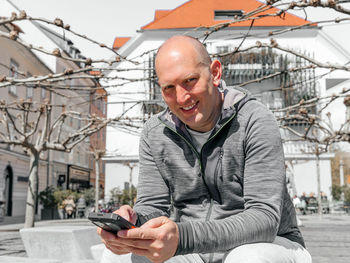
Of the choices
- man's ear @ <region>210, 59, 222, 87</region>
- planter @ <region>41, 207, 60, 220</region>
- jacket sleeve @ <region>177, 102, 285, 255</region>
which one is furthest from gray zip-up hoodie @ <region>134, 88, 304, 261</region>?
planter @ <region>41, 207, 60, 220</region>

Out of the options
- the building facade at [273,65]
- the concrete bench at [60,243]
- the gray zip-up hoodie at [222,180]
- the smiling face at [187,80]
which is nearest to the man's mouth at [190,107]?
the smiling face at [187,80]

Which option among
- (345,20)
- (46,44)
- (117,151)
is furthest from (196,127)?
(46,44)

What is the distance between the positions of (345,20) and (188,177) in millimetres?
2802

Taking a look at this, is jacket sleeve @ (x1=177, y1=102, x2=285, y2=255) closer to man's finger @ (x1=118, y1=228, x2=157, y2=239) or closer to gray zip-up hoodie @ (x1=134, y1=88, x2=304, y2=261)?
gray zip-up hoodie @ (x1=134, y1=88, x2=304, y2=261)

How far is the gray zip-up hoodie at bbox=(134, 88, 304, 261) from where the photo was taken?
162 cm

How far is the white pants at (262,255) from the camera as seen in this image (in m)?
1.58

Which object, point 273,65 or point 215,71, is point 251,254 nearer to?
point 215,71

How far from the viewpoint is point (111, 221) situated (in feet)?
4.67

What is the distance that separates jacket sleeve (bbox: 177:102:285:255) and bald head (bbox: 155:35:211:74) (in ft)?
1.08

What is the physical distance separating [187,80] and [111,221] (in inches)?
29.7

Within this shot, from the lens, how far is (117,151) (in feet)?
93.5

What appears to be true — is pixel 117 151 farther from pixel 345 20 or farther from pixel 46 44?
pixel 345 20

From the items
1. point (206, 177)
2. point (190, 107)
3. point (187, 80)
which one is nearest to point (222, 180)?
point (206, 177)

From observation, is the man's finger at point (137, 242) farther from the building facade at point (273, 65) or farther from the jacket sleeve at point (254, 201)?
the building facade at point (273, 65)
